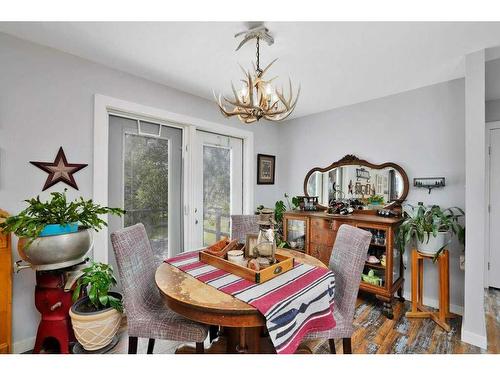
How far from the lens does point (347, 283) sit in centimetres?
147

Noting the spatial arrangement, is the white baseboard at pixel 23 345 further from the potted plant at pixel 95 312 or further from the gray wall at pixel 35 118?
the potted plant at pixel 95 312

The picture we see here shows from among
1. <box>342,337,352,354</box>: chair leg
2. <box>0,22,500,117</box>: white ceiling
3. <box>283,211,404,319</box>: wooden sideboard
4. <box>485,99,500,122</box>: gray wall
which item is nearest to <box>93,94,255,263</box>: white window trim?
<box>0,22,500,117</box>: white ceiling

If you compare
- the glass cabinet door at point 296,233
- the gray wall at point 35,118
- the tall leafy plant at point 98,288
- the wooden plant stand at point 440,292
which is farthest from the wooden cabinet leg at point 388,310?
the gray wall at point 35,118

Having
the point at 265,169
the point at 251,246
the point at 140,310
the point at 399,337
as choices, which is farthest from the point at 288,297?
the point at 265,169

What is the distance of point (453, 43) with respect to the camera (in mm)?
1765

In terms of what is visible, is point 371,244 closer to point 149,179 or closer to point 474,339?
point 474,339

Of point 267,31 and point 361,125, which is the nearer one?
point 267,31

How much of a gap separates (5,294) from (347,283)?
230 cm

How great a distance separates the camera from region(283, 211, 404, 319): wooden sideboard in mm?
2342

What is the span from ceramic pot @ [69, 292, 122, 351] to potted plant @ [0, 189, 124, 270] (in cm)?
40

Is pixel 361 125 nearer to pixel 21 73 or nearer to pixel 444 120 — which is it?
pixel 444 120

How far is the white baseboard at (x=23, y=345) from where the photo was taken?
1724 mm
